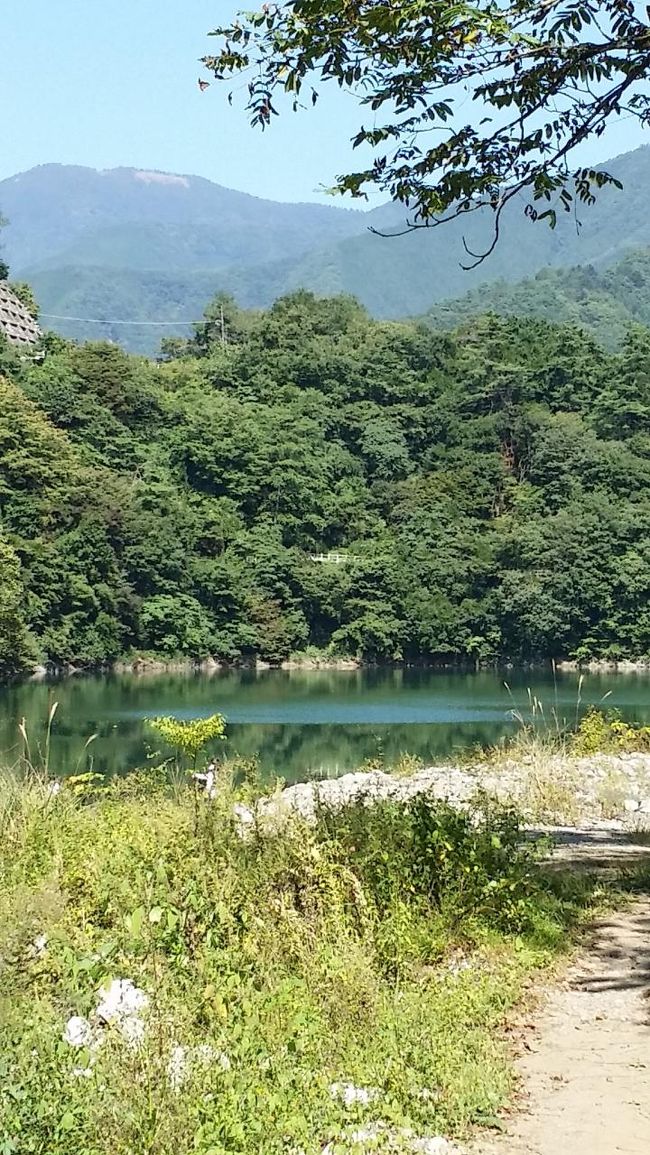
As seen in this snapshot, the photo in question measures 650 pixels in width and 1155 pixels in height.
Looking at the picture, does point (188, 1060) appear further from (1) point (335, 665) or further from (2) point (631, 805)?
(1) point (335, 665)

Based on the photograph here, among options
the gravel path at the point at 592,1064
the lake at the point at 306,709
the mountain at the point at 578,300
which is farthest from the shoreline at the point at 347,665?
the mountain at the point at 578,300

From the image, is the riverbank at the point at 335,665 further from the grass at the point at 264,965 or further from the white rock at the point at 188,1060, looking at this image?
the white rock at the point at 188,1060

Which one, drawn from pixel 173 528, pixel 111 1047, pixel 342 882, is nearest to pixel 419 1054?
pixel 111 1047

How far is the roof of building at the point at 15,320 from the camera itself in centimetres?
5997

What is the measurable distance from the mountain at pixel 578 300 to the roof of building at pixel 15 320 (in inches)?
1459

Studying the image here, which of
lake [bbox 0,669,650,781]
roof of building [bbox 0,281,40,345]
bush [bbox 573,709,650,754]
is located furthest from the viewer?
roof of building [bbox 0,281,40,345]

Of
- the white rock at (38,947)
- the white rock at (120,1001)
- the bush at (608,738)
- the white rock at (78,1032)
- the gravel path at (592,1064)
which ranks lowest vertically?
the bush at (608,738)

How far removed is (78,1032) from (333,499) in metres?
51.6

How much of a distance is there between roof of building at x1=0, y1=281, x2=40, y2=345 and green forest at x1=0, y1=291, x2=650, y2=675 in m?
3.66

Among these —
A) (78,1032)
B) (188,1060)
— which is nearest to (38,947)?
(78,1032)

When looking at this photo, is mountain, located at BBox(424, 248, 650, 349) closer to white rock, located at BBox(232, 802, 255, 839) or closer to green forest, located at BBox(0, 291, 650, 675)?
green forest, located at BBox(0, 291, 650, 675)

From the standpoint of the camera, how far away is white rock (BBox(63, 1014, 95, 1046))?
3.91m

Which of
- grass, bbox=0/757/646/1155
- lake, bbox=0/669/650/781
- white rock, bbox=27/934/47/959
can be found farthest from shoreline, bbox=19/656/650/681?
white rock, bbox=27/934/47/959

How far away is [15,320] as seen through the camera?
6131 centimetres
